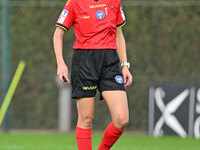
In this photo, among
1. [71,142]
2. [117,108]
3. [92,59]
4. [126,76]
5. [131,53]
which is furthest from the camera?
[131,53]

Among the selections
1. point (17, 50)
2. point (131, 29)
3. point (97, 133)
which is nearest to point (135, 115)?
point (97, 133)

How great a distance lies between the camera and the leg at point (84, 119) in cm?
466

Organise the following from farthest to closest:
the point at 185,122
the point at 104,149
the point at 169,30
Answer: the point at 169,30 < the point at 185,122 < the point at 104,149

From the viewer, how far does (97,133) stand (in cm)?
952

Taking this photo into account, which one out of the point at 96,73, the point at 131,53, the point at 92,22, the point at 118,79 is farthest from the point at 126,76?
the point at 131,53

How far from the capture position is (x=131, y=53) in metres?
9.54

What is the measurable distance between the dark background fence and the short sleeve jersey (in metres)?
4.74

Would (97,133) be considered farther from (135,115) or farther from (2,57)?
(2,57)

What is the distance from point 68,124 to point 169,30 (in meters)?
2.33

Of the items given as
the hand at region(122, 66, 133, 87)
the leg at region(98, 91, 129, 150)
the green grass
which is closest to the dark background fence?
the green grass

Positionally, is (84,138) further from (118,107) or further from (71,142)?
(71,142)

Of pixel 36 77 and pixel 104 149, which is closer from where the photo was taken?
pixel 104 149

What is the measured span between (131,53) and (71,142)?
7.32ft

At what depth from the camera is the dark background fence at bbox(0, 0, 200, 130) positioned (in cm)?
949
